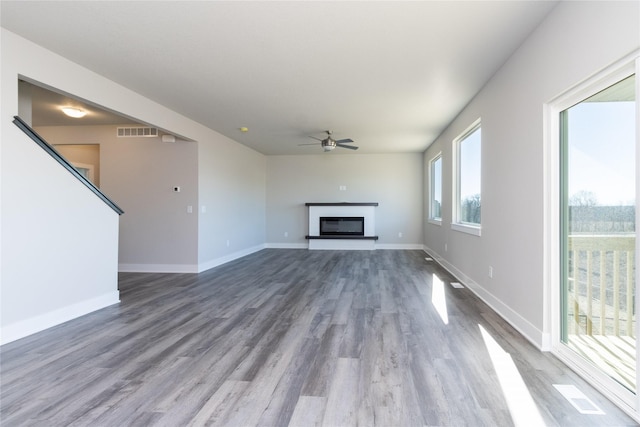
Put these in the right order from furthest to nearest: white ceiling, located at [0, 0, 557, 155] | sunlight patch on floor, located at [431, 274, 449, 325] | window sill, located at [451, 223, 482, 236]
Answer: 1. window sill, located at [451, 223, 482, 236]
2. sunlight patch on floor, located at [431, 274, 449, 325]
3. white ceiling, located at [0, 0, 557, 155]

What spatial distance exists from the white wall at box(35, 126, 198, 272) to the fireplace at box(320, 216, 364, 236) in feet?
13.2

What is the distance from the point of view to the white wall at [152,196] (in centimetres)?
568

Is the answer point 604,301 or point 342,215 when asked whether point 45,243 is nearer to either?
point 604,301

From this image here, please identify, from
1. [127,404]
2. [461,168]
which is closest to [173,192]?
[127,404]

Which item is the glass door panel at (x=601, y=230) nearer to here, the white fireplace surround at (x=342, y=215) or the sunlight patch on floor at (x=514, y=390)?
the sunlight patch on floor at (x=514, y=390)

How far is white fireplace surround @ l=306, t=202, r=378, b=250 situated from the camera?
8703mm

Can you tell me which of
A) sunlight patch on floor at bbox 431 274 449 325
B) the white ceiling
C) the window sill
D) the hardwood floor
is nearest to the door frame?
the hardwood floor

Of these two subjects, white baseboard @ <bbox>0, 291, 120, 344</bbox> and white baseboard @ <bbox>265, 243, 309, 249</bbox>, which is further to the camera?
white baseboard @ <bbox>265, 243, 309, 249</bbox>

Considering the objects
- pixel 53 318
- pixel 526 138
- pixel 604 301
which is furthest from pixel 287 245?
pixel 604 301

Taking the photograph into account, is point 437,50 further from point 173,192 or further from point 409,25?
point 173,192

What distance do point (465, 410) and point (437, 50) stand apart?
2.87m

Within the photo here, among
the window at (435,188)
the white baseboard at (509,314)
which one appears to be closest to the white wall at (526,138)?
the white baseboard at (509,314)

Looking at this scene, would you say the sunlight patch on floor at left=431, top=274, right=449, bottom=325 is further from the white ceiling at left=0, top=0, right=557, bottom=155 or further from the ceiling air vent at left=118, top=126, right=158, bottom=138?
the ceiling air vent at left=118, top=126, right=158, bottom=138

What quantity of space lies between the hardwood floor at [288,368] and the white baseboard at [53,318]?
3.5 inches
